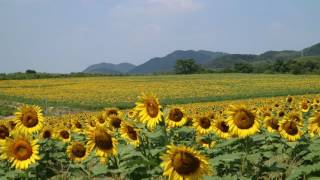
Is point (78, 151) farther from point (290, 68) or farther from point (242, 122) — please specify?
point (290, 68)

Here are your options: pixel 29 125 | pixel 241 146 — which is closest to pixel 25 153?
pixel 29 125

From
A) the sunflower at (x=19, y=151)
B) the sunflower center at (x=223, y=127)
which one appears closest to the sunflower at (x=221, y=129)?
the sunflower center at (x=223, y=127)

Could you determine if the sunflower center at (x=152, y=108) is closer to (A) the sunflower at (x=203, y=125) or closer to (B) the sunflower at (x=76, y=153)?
(B) the sunflower at (x=76, y=153)

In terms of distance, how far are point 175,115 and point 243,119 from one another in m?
1.01

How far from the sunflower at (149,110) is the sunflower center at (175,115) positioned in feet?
2.60

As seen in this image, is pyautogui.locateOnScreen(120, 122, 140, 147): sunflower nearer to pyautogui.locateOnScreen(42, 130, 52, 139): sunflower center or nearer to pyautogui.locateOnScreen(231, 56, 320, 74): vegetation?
pyautogui.locateOnScreen(42, 130, 52, 139): sunflower center

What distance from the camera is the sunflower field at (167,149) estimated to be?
4238 millimetres

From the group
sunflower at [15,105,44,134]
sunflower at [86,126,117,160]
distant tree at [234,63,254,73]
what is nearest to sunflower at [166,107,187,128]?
sunflower at [86,126,117,160]

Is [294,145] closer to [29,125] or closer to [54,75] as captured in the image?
[29,125]

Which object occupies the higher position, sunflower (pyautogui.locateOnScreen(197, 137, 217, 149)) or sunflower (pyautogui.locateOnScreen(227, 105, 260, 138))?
sunflower (pyautogui.locateOnScreen(227, 105, 260, 138))

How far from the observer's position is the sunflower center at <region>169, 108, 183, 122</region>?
5.49 meters

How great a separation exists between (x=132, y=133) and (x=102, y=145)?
0.69 metres

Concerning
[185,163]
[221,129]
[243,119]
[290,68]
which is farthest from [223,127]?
[290,68]

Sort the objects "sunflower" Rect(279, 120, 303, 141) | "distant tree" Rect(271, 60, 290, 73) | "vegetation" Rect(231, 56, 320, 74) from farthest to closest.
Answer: "distant tree" Rect(271, 60, 290, 73) → "vegetation" Rect(231, 56, 320, 74) → "sunflower" Rect(279, 120, 303, 141)
